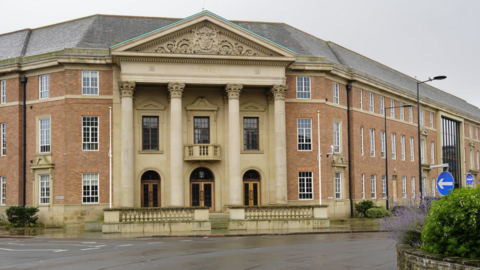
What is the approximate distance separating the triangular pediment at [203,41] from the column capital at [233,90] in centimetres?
220

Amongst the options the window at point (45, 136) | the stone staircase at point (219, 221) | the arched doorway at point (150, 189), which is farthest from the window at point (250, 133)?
the window at point (45, 136)

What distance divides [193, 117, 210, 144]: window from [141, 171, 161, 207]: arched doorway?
4065mm

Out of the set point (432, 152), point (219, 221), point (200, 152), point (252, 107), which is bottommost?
point (219, 221)

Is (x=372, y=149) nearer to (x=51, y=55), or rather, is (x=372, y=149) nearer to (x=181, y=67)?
(x=181, y=67)

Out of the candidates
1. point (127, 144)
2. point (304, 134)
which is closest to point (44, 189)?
point (127, 144)

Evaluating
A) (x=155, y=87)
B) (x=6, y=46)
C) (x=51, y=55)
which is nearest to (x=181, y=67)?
(x=155, y=87)

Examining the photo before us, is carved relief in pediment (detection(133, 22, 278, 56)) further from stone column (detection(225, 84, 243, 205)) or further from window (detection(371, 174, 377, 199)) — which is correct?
window (detection(371, 174, 377, 199))

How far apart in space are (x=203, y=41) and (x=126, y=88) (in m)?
6.32

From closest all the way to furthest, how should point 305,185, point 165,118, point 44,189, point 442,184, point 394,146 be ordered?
1. point 442,184
2. point 44,189
3. point 165,118
4. point 305,185
5. point 394,146

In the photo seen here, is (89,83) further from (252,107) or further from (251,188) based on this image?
(251,188)

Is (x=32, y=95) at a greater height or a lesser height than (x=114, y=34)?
lesser

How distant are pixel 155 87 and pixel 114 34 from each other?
5.82 meters

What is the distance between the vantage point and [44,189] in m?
43.8

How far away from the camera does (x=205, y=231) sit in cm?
3522
